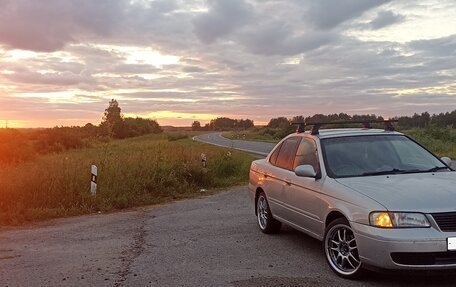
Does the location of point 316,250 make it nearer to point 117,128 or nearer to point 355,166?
point 355,166

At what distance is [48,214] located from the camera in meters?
10.3

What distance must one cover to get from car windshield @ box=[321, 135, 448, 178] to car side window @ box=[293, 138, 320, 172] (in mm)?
151

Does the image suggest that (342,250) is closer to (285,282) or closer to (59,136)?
(285,282)

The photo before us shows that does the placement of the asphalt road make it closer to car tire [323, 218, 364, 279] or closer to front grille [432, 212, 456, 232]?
car tire [323, 218, 364, 279]

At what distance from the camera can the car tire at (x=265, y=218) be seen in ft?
25.1

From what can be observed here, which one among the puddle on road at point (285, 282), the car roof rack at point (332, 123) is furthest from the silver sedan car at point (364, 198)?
the puddle on road at point (285, 282)

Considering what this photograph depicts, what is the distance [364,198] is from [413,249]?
28.9 inches

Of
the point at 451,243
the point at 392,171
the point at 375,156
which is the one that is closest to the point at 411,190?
the point at 451,243

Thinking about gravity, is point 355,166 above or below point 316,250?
above

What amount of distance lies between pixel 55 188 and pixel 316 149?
7.22 meters

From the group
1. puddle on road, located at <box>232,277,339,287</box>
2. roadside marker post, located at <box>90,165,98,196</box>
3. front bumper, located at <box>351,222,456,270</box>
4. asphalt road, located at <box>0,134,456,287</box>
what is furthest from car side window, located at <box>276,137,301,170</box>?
roadside marker post, located at <box>90,165,98,196</box>

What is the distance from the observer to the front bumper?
455 centimetres

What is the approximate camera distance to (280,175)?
23.6ft

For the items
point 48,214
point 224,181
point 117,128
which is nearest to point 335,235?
point 48,214
